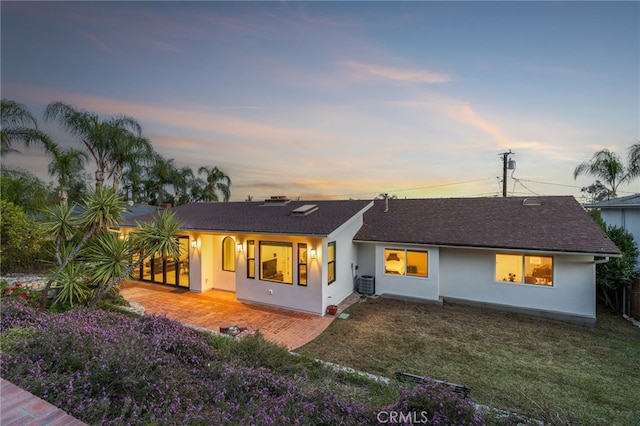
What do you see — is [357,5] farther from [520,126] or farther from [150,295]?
[150,295]

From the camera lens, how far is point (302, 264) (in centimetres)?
961

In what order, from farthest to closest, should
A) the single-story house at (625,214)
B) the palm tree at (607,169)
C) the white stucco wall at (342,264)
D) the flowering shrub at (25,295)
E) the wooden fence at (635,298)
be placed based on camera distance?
1. the palm tree at (607,169)
2. the single-story house at (625,214)
3. the white stucco wall at (342,264)
4. the wooden fence at (635,298)
5. the flowering shrub at (25,295)

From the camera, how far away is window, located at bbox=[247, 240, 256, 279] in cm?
1034

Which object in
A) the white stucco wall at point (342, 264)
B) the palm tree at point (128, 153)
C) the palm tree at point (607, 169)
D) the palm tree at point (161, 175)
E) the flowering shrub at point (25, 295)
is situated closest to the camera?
the flowering shrub at point (25, 295)

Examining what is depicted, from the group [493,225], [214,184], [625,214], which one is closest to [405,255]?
[493,225]

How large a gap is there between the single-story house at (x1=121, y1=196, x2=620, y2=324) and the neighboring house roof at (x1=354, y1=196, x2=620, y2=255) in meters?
0.04

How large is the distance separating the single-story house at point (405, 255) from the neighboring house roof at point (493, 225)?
0.12 ft

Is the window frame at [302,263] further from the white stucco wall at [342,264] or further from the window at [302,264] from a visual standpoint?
the white stucco wall at [342,264]

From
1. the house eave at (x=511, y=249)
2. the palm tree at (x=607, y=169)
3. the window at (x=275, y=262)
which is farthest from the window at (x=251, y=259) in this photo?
the palm tree at (x=607, y=169)

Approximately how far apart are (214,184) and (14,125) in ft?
57.3

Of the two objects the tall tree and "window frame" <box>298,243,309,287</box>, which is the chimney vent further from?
the tall tree

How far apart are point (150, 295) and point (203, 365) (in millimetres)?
8131

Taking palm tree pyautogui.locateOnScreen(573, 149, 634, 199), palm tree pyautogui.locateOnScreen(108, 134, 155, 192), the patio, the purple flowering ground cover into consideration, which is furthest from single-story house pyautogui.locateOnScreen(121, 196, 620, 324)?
palm tree pyautogui.locateOnScreen(573, 149, 634, 199)

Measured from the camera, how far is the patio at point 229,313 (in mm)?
7953
